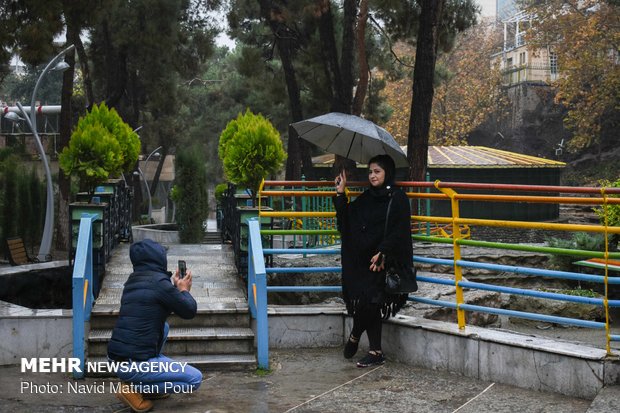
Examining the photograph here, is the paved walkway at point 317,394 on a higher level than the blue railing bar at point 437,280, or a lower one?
lower

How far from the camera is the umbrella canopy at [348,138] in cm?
867

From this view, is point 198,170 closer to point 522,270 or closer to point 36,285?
point 36,285

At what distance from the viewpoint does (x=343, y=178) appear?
8.41 m

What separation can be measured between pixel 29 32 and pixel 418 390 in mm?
14460

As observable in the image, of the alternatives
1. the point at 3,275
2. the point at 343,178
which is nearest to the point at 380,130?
the point at 343,178

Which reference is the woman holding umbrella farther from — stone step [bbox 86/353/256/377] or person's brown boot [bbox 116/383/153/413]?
person's brown boot [bbox 116/383/153/413]

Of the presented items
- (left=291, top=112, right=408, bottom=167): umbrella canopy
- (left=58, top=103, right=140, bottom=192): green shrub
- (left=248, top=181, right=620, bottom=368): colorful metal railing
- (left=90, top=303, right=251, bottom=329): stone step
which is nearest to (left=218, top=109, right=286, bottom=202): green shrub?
(left=58, top=103, right=140, bottom=192): green shrub

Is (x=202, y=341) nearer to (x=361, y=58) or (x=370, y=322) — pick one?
(x=370, y=322)

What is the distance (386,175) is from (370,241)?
23.7 inches

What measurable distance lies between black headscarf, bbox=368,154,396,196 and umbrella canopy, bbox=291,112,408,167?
1.34 feet

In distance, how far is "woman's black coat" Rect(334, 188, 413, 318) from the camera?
26.1ft

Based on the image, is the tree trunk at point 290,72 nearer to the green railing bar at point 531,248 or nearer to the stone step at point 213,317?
the stone step at point 213,317

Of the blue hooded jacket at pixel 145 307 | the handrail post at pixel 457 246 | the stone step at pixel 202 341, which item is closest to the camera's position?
the blue hooded jacket at pixel 145 307

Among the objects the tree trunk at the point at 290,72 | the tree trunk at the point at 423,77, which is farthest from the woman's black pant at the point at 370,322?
the tree trunk at the point at 290,72
